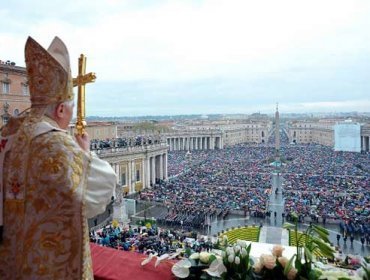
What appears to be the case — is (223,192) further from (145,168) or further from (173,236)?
(173,236)

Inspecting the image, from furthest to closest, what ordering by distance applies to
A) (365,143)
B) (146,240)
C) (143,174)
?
1. (365,143)
2. (143,174)
3. (146,240)

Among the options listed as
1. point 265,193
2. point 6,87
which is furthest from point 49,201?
point 265,193

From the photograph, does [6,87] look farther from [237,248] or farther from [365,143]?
[365,143]

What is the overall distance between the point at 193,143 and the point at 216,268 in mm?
81281

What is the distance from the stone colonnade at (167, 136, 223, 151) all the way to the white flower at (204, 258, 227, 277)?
76564mm

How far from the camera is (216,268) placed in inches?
113

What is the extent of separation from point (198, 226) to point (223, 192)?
997 cm

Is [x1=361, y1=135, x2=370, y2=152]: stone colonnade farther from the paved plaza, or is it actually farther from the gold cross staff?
the gold cross staff

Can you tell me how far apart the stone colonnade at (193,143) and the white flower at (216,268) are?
251 feet

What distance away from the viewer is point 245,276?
9.23 ft

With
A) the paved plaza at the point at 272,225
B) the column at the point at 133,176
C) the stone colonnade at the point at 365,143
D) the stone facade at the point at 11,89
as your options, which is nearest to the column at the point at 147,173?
the column at the point at 133,176

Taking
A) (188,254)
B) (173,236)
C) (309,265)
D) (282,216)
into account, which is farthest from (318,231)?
(282,216)

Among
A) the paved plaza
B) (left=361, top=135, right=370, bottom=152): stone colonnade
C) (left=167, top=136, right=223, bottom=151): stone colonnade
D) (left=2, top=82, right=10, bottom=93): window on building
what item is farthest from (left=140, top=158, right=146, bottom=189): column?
(left=361, top=135, right=370, bottom=152): stone colonnade

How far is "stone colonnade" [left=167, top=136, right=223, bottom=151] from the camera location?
8106 cm
